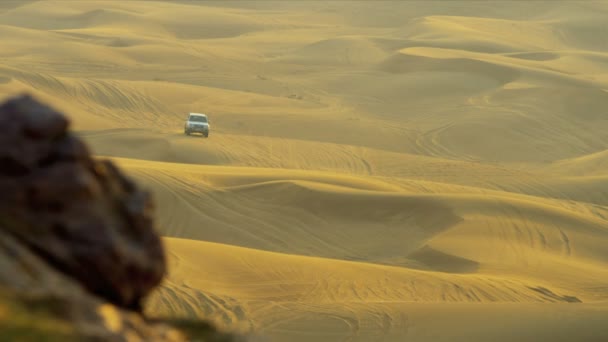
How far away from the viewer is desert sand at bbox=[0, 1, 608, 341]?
15.7 m

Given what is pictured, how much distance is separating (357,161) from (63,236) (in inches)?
989

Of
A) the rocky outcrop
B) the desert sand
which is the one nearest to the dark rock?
the rocky outcrop

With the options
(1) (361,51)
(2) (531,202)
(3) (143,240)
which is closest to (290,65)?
(1) (361,51)

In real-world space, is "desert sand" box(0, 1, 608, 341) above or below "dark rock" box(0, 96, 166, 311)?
below

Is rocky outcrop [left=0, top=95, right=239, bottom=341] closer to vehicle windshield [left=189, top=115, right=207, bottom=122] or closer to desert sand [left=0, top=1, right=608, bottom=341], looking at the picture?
desert sand [left=0, top=1, right=608, bottom=341]

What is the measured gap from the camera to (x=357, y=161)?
1214 inches

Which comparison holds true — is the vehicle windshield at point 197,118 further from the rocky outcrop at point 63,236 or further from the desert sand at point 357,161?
the rocky outcrop at point 63,236

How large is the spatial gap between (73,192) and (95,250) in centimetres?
35

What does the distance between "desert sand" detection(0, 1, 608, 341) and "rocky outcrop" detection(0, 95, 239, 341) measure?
7476 mm

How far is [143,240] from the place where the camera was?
627 centimetres

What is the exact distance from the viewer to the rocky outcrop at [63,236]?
5.63 metres

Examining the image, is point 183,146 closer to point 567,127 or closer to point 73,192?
point 567,127

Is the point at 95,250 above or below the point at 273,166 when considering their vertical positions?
above

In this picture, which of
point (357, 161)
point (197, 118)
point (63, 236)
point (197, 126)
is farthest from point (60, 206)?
point (197, 118)
